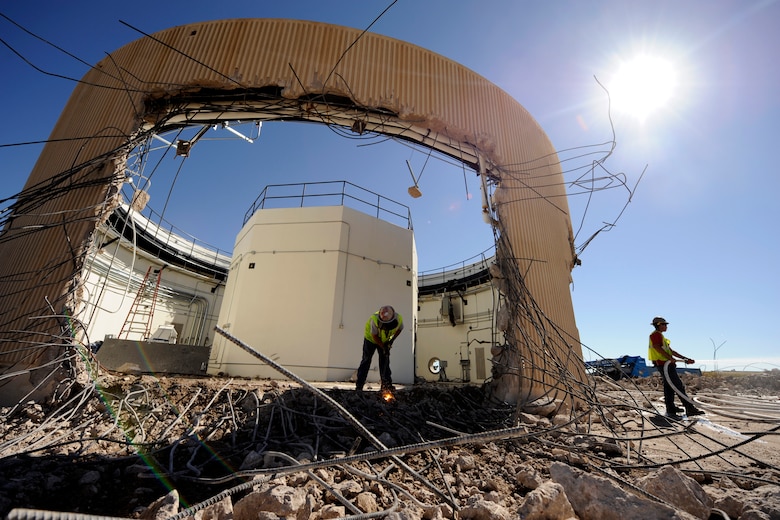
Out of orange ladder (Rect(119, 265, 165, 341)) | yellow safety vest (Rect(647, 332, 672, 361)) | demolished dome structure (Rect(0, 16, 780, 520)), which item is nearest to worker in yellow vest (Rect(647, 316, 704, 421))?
yellow safety vest (Rect(647, 332, 672, 361))

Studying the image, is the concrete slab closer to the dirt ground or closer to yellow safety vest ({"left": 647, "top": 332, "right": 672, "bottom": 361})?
the dirt ground

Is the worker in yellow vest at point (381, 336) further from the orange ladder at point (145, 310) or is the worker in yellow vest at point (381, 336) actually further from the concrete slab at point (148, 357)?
the orange ladder at point (145, 310)

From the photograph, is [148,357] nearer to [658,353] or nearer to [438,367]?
[658,353]

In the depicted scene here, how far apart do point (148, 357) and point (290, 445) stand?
6.27m

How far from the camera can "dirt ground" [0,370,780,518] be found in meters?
1.94

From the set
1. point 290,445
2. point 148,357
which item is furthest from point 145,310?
point 290,445

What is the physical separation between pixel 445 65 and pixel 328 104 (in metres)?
2.29

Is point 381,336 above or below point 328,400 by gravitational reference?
above

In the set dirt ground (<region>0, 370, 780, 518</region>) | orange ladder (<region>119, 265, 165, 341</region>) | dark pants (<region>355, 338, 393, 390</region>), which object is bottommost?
dirt ground (<region>0, 370, 780, 518</region>)

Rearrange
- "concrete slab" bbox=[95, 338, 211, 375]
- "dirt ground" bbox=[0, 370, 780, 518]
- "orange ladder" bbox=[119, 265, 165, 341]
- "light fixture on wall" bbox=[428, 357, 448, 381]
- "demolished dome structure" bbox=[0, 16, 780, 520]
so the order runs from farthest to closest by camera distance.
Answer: "light fixture on wall" bbox=[428, 357, 448, 381]
"orange ladder" bbox=[119, 265, 165, 341]
"concrete slab" bbox=[95, 338, 211, 375]
"dirt ground" bbox=[0, 370, 780, 518]
"demolished dome structure" bbox=[0, 16, 780, 520]

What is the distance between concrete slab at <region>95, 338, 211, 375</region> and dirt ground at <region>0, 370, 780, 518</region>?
405 centimetres

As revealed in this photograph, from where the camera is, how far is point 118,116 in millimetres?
4754

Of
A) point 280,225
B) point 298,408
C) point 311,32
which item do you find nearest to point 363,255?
point 280,225

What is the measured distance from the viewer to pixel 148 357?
7.25 metres
